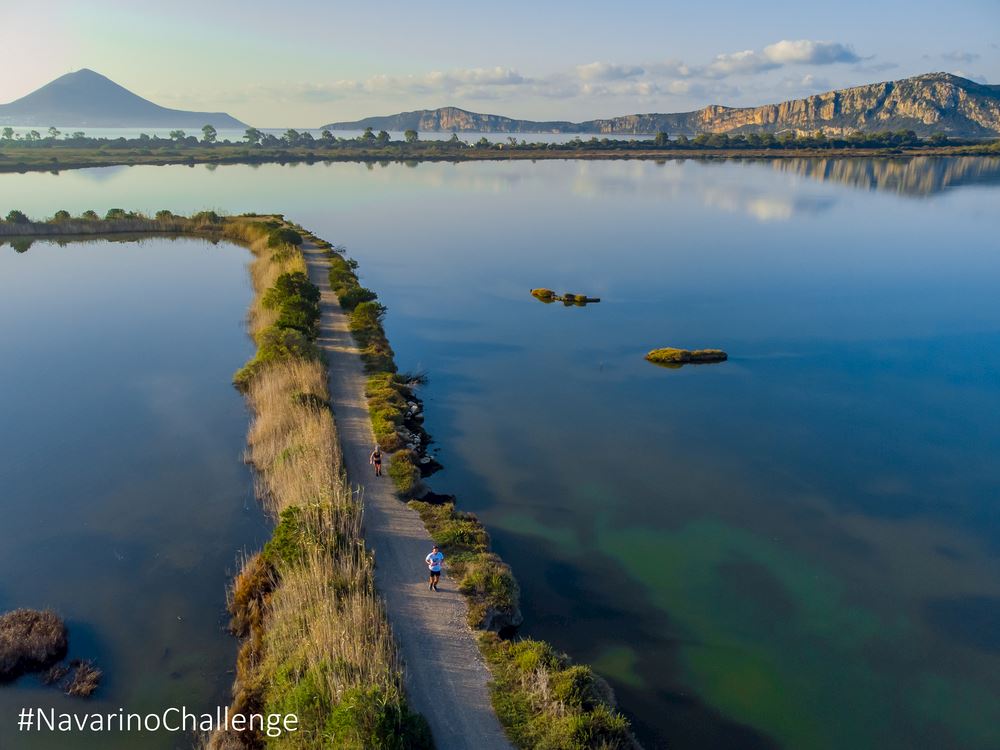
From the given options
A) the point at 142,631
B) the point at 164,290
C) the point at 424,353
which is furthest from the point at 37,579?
the point at 164,290

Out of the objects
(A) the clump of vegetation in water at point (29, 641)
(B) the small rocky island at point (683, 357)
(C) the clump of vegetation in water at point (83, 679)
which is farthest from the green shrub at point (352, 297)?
(C) the clump of vegetation in water at point (83, 679)

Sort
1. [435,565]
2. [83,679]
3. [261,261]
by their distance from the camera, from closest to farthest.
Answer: [83,679] → [435,565] → [261,261]

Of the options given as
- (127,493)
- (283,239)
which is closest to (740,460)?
(127,493)

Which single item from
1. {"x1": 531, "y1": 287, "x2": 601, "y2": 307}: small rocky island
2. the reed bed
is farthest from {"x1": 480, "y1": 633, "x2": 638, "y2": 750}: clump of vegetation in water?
{"x1": 531, "y1": 287, "x2": 601, "y2": 307}: small rocky island

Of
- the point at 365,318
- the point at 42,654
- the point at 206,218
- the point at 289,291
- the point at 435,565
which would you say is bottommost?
the point at 42,654

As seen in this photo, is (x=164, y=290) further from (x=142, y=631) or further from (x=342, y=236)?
(x=142, y=631)

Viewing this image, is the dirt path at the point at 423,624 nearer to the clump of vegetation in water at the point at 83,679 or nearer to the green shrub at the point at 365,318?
the clump of vegetation in water at the point at 83,679

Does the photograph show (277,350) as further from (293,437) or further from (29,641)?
(29,641)

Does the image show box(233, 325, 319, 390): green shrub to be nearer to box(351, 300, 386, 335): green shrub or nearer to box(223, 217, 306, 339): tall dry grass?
box(351, 300, 386, 335): green shrub

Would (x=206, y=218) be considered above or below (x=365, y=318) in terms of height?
above
